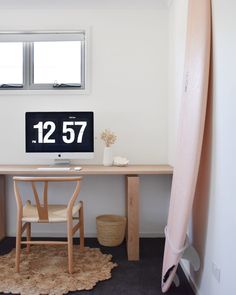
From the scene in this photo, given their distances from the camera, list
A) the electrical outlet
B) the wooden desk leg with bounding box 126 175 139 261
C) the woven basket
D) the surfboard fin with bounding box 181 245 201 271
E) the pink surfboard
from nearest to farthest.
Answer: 1. the electrical outlet
2. the pink surfboard
3. the surfboard fin with bounding box 181 245 201 271
4. the wooden desk leg with bounding box 126 175 139 261
5. the woven basket

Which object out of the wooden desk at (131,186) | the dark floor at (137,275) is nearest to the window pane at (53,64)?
the wooden desk at (131,186)

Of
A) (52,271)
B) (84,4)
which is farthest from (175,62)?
(52,271)

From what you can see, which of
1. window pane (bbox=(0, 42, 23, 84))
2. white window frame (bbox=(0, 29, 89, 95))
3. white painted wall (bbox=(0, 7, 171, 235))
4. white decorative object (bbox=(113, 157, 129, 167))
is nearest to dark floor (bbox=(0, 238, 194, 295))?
white painted wall (bbox=(0, 7, 171, 235))

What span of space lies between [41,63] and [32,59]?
105 millimetres

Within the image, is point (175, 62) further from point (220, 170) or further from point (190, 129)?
point (220, 170)

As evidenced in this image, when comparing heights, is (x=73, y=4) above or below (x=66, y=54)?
above

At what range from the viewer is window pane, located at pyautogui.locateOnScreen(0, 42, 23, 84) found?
321cm

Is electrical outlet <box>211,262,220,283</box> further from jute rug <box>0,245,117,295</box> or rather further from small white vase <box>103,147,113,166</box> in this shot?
small white vase <box>103,147,113,166</box>

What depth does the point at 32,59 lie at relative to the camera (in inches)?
126

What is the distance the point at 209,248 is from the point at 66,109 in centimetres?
205

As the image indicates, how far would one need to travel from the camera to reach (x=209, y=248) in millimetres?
A: 1739

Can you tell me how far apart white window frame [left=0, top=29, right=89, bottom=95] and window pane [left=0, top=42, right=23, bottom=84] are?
0.20 feet

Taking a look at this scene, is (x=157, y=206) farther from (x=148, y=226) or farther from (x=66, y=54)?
(x=66, y=54)

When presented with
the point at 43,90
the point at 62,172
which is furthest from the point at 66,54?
the point at 62,172
